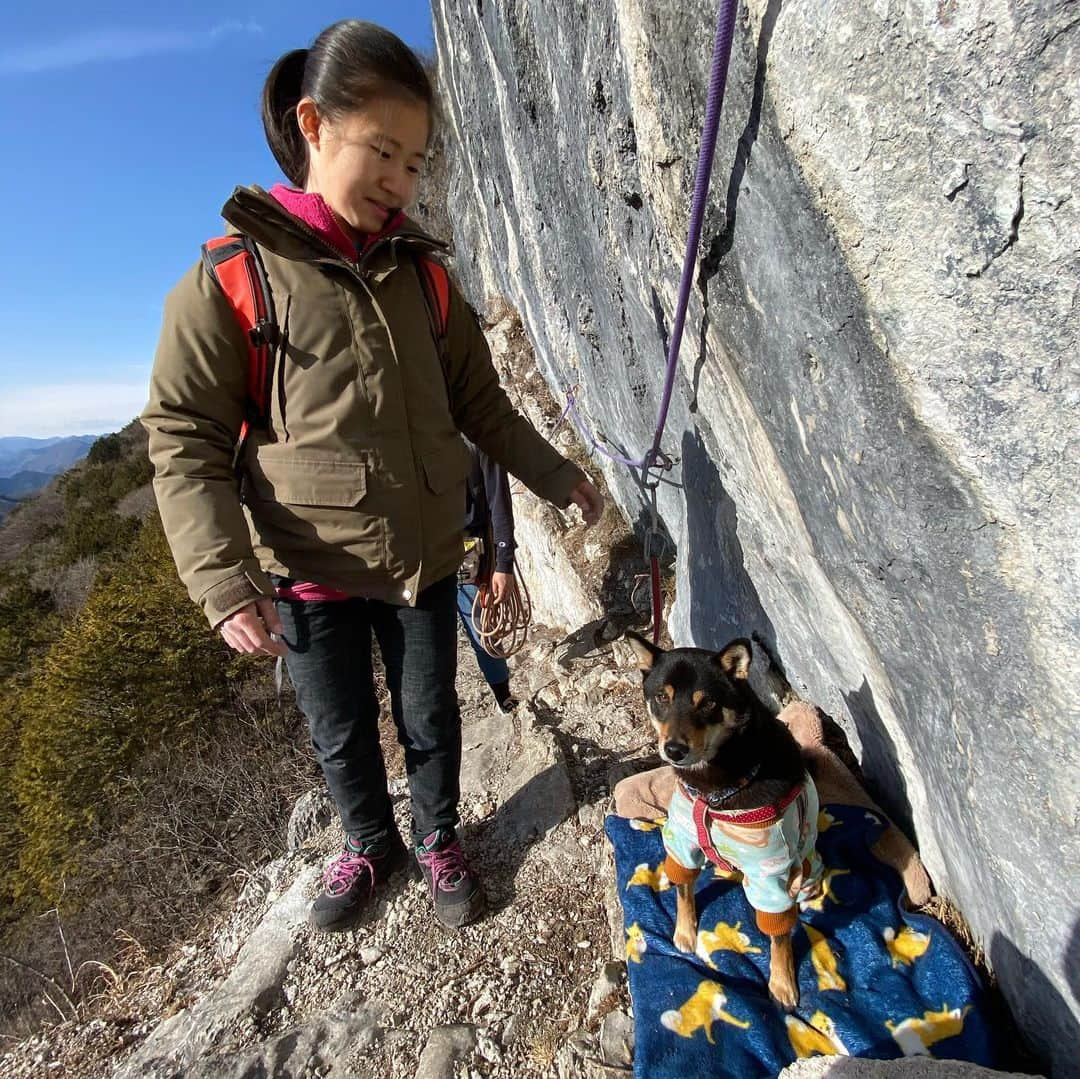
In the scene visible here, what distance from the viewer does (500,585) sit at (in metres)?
4.11

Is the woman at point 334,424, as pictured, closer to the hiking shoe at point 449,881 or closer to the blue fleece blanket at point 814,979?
the hiking shoe at point 449,881

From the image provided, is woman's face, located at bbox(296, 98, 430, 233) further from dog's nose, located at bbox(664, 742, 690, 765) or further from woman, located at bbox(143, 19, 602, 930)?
dog's nose, located at bbox(664, 742, 690, 765)

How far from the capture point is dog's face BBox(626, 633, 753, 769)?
213 cm

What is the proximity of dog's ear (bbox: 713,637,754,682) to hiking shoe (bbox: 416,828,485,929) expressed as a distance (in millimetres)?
1356

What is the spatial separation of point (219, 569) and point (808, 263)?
1.77m

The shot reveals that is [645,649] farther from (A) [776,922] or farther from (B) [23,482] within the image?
(B) [23,482]

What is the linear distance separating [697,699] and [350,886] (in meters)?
1.71

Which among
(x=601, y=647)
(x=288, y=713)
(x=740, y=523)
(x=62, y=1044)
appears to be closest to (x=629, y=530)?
(x=601, y=647)

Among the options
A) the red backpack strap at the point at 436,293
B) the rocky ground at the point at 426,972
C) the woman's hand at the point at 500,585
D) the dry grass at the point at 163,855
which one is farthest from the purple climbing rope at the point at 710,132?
the dry grass at the point at 163,855

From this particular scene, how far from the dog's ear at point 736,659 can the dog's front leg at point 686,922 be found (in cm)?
76

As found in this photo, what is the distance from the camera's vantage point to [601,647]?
5129 millimetres

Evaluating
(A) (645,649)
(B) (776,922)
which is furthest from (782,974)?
(A) (645,649)

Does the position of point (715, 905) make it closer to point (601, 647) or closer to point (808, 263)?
point (808, 263)

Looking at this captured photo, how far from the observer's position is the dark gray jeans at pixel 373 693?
224cm
